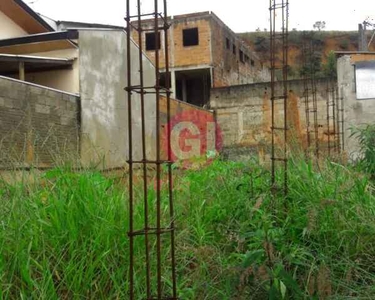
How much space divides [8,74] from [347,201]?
9.54 metres

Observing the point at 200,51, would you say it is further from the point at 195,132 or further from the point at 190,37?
the point at 195,132

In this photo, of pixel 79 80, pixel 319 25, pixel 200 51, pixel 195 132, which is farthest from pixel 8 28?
pixel 319 25

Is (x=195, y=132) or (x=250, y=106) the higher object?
(x=250, y=106)

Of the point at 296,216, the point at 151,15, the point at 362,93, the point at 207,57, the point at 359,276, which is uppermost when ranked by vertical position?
the point at 207,57

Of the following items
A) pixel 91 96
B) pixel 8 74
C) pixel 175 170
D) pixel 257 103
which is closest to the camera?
pixel 175 170

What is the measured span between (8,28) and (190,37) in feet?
37.3

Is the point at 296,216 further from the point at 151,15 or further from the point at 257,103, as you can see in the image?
the point at 257,103

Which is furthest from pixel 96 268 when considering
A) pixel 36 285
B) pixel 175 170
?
pixel 175 170

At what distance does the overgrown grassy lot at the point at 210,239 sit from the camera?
2168mm

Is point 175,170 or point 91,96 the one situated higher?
point 91,96

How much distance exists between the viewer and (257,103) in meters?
17.2

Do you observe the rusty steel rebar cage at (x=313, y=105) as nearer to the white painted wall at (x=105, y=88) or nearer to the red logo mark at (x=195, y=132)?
the white painted wall at (x=105, y=88)

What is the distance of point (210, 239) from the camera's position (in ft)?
9.20

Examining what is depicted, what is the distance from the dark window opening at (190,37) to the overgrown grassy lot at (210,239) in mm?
20080
